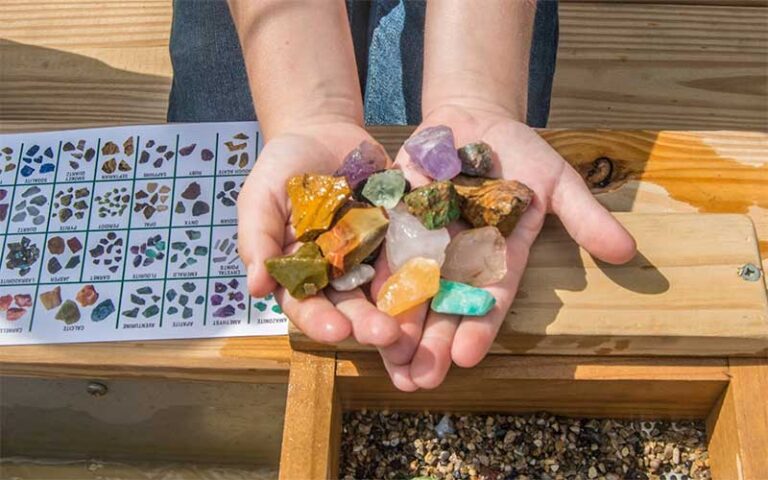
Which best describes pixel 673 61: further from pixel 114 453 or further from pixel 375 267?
pixel 114 453

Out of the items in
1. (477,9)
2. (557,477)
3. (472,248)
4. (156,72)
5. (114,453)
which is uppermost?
(156,72)

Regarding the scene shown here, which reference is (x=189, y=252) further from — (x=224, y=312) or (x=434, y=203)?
(x=434, y=203)

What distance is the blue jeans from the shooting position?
4.88 ft

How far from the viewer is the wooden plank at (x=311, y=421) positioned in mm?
902

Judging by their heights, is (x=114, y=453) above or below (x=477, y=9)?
below

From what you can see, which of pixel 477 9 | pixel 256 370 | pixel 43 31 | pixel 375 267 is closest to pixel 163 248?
pixel 256 370

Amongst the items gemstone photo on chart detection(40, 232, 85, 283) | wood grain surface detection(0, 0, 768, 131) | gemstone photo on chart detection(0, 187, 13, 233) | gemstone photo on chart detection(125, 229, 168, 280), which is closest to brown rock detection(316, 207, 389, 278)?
gemstone photo on chart detection(125, 229, 168, 280)

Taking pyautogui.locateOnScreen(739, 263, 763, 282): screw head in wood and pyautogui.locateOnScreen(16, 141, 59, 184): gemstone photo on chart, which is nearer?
pyautogui.locateOnScreen(739, 263, 763, 282): screw head in wood

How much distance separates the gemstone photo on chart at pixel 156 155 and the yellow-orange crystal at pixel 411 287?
51 centimetres

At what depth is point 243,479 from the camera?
4.91 feet

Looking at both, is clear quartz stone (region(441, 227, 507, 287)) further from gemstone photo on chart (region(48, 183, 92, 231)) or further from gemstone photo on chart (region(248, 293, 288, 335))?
gemstone photo on chart (region(48, 183, 92, 231))

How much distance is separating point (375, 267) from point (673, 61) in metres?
1.16

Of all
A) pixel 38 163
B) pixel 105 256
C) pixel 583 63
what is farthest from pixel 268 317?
pixel 583 63

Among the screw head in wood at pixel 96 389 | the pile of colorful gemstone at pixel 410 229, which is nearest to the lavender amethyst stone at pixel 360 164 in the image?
the pile of colorful gemstone at pixel 410 229
